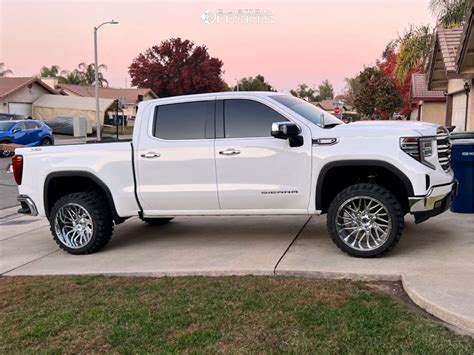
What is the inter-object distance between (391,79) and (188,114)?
118ft

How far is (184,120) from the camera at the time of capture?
6633 mm

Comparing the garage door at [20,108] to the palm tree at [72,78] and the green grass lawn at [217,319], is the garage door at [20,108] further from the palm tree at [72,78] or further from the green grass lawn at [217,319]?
the green grass lawn at [217,319]

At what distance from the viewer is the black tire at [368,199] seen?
5676 millimetres

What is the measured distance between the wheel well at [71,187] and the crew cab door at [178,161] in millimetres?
475

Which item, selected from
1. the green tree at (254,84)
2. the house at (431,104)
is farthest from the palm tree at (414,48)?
the green tree at (254,84)

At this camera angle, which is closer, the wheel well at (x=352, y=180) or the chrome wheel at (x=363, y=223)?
the chrome wheel at (x=363, y=223)

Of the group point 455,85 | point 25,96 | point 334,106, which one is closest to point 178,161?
point 455,85

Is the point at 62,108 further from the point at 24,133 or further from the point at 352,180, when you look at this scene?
the point at 352,180

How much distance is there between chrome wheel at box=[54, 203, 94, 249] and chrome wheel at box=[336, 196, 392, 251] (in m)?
3.26

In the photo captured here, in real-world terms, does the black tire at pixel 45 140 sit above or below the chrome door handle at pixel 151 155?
below

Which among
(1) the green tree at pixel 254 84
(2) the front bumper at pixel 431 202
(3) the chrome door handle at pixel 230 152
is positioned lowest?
(2) the front bumper at pixel 431 202

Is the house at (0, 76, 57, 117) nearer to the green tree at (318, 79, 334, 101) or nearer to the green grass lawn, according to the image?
the green grass lawn

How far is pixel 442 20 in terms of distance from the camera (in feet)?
72.9

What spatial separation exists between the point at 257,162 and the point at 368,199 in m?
1.33
